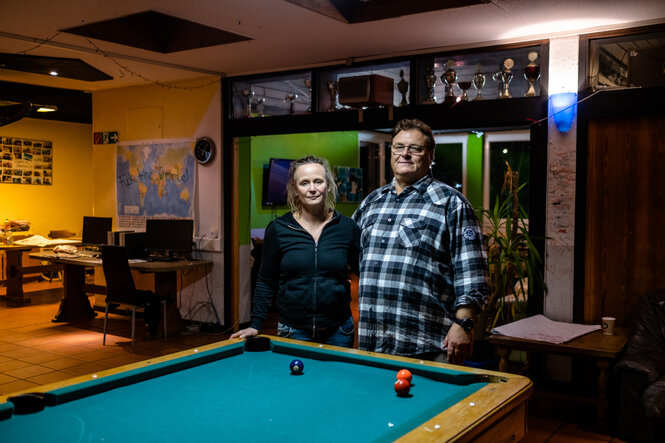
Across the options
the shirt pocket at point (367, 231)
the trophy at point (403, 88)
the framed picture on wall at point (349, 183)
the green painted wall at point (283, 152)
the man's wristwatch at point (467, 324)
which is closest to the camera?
the man's wristwatch at point (467, 324)

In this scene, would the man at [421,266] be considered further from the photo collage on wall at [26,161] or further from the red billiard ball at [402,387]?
the photo collage on wall at [26,161]

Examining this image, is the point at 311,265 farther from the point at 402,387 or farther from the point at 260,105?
the point at 260,105

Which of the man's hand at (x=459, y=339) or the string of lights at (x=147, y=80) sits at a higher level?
the string of lights at (x=147, y=80)

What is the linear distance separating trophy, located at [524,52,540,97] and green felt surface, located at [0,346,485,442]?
10.7 ft

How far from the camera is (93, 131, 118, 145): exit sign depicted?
7.87 meters

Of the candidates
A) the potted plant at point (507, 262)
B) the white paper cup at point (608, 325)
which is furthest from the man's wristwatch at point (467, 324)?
the white paper cup at point (608, 325)

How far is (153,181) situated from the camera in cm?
746

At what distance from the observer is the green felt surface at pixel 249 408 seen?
175 cm

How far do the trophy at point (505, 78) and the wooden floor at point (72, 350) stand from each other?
2.45 m

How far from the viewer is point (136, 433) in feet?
5.75

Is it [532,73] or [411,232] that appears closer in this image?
[411,232]

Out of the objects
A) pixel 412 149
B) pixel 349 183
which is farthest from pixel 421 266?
pixel 349 183

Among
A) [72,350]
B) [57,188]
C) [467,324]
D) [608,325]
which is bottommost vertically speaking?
[72,350]

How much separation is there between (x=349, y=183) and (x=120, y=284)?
17.3ft
